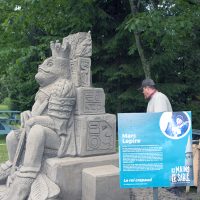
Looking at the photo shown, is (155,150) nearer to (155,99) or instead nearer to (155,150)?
(155,150)

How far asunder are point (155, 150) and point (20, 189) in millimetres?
1889

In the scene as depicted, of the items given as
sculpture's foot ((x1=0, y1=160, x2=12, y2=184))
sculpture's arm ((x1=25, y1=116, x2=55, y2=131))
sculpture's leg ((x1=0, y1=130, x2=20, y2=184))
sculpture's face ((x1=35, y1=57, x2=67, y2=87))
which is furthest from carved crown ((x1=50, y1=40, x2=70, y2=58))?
sculpture's foot ((x1=0, y1=160, x2=12, y2=184))

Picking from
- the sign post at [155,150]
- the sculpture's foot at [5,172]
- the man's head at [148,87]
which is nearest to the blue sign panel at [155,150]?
the sign post at [155,150]

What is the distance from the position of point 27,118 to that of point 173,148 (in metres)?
2.42

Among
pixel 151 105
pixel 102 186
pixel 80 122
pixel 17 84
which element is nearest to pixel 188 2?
pixel 151 105

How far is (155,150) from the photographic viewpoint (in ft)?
11.4

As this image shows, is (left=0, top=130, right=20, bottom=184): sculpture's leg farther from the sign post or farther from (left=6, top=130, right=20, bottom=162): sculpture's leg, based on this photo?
the sign post

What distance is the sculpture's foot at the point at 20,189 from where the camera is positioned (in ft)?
15.1

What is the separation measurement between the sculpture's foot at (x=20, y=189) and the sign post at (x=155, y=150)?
5.14 feet

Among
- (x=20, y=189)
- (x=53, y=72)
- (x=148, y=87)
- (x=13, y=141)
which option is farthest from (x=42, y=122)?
(x=148, y=87)

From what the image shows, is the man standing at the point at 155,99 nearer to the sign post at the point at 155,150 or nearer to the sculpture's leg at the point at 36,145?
the sculpture's leg at the point at 36,145

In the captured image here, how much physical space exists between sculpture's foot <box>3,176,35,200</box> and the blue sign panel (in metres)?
1.57

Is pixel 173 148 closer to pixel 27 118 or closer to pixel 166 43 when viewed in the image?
pixel 27 118

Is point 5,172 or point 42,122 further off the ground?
point 42,122
